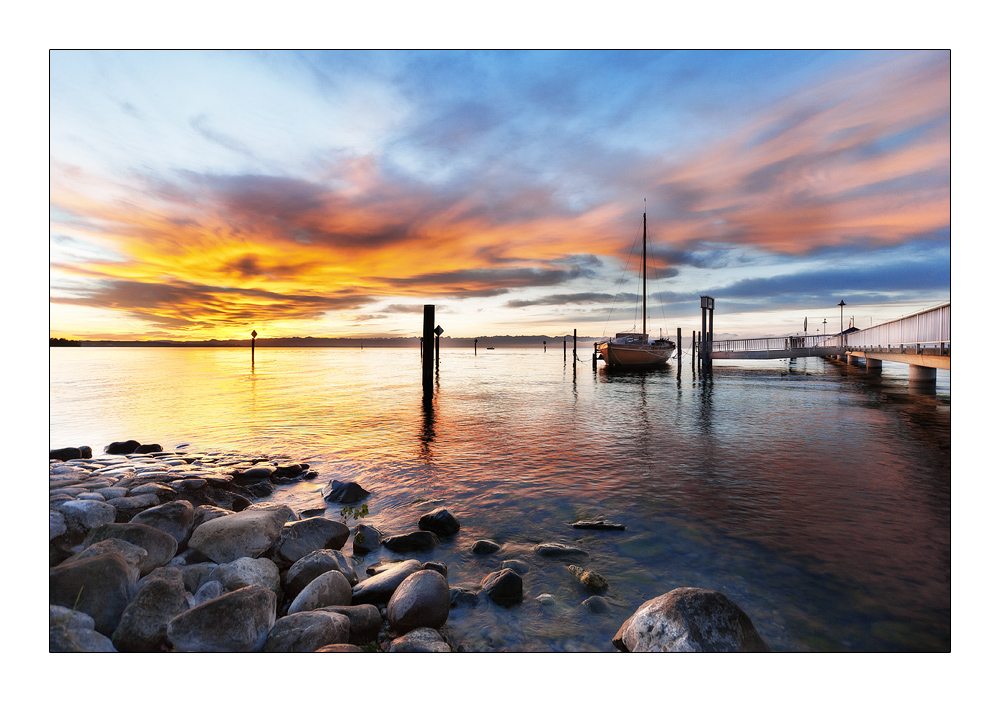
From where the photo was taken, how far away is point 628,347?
39531 mm

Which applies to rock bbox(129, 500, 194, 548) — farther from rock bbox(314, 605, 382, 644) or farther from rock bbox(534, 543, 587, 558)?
rock bbox(534, 543, 587, 558)

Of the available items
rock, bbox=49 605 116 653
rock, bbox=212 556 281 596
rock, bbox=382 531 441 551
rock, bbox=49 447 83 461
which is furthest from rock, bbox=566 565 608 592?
rock, bbox=49 447 83 461

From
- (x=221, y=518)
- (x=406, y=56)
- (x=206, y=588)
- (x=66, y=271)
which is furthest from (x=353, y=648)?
(x=406, y=56)

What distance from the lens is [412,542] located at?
15.6ft

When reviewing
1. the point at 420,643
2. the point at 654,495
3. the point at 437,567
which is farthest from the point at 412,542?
the point at 654,495

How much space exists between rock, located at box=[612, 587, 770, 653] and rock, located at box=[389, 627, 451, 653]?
1.38 meters

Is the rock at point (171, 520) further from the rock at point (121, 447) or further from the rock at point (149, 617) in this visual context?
the rock at point (121, 447)

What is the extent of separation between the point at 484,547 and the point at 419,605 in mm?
1543

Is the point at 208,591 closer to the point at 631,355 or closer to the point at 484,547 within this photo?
the point at 484,547

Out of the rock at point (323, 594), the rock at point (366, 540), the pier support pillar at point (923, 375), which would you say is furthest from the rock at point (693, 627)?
the pier support pillar at point (923, 375)

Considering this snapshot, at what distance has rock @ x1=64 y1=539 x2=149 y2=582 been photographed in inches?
134

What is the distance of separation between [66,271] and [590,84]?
613 cm
